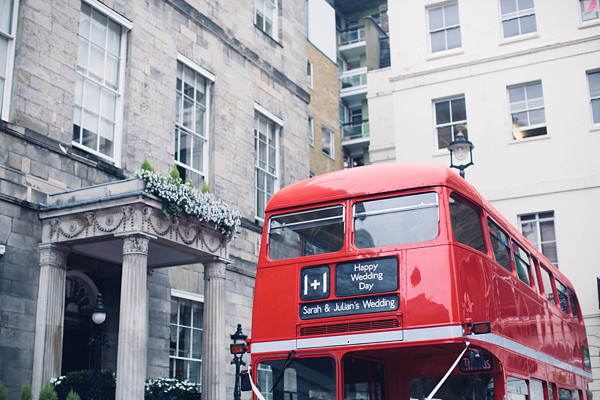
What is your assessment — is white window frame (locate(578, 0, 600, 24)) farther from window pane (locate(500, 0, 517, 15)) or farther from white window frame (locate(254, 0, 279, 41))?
white window frame (locate(254, 0, 279, 41))

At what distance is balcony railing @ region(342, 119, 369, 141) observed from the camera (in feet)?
123

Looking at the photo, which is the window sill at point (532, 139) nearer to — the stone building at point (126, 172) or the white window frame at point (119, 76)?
the stone building at point (126, 172)

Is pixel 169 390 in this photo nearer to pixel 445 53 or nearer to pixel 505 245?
pixel 505 245

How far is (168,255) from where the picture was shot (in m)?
14.3

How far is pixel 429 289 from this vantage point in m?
7.93

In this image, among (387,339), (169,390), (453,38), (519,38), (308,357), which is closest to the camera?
(387,339)

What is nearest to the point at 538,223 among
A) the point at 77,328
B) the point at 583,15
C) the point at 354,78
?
the point at 583,15

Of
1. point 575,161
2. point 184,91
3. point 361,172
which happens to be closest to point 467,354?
point 361,172

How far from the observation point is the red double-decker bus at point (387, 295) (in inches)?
313

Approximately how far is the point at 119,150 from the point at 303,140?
839cm

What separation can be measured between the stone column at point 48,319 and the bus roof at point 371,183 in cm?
458

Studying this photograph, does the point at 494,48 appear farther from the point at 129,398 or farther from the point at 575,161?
the point at 129,398

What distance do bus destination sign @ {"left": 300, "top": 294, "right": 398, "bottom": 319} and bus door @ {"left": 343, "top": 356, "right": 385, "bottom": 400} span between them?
1.86 ft

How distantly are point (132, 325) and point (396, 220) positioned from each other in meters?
5.26
